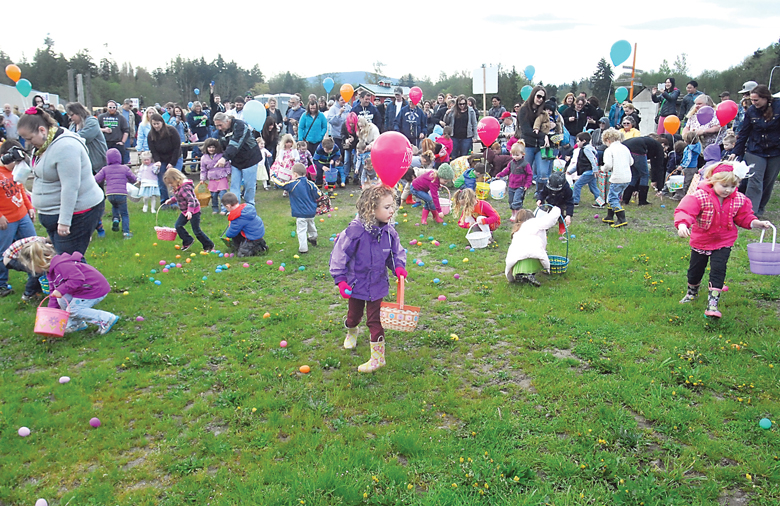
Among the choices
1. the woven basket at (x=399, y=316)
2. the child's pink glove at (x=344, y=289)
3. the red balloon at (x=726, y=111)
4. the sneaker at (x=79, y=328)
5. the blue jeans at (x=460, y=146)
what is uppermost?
the red balloon at (x=726, y=111)

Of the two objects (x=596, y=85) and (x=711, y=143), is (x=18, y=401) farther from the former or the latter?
(x=596, y=85)

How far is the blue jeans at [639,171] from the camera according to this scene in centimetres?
1095

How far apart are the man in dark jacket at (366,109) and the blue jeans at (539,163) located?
5.34 meters

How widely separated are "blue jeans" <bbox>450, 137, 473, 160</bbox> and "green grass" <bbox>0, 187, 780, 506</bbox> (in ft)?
24.1

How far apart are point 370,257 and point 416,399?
1339mm

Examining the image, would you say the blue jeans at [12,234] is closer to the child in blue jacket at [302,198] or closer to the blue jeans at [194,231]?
the blue jeans at [194,231]

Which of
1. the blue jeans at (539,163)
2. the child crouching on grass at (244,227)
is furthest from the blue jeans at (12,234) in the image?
the blue jeans at (539,163)

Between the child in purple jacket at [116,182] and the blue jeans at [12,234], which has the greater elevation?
the child in purple jacket at [116,182]

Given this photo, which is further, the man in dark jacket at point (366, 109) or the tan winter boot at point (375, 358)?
the man in dark jacket at point (366, 109)

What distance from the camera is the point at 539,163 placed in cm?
1004

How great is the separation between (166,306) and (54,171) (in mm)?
2019

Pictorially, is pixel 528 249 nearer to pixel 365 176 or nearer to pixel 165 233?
pixel 165 233

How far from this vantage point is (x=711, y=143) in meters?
10.8

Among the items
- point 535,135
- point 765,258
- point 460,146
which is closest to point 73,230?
point 765,258
